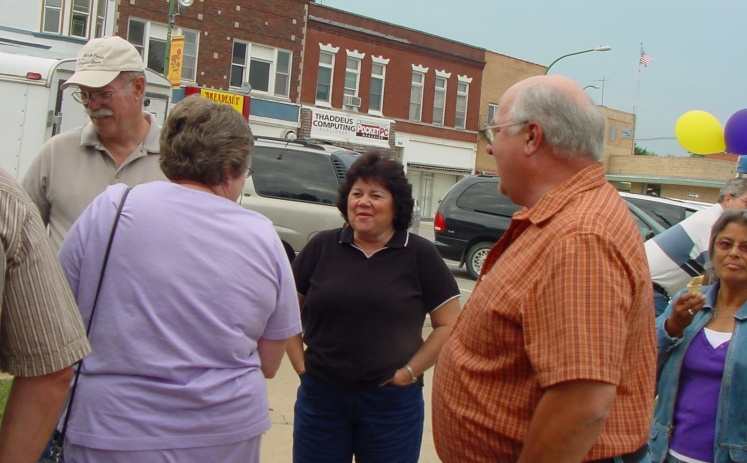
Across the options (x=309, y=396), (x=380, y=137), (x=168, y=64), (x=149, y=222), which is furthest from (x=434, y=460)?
(x=380, y=137)

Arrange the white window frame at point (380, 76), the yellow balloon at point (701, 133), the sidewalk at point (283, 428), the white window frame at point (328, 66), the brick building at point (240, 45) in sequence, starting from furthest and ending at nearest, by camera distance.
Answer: the white window frame at point (380, 76) < the white window frame at point (328, 66) < the brick building at point (240, 45) < the yellow balloon at point (701, 133) < the sidewalk at point (283, 428)

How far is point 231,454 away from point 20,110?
29.9 ft

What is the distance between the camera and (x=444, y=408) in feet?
7.48

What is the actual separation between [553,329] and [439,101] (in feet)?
112

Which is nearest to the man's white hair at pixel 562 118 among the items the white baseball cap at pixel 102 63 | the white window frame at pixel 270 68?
the white baseball cap at pixel 102 63

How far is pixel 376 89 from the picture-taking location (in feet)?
109

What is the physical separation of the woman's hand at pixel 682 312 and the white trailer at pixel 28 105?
8.78 m

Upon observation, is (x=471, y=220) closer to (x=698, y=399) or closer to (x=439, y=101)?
(x=698, y=399)

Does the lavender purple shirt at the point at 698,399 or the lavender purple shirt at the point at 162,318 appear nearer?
the lavender purple shirt at the point at 162,318

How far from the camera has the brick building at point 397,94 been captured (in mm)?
31016

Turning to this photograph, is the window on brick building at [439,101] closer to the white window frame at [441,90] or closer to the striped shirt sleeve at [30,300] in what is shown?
the white window frame at [441,90]

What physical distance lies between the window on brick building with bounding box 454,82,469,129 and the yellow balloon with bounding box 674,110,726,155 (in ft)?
97.3

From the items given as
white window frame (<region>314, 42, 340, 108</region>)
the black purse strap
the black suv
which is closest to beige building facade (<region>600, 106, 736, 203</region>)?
white window frame (<region>314, 42, 340, 108</region>)

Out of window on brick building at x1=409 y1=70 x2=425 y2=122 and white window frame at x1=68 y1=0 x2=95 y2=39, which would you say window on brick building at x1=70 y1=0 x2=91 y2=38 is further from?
window on brick building at x1=409 y1=70 x2=425 y2=122
